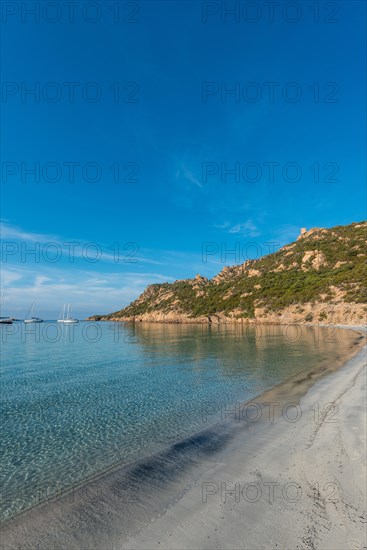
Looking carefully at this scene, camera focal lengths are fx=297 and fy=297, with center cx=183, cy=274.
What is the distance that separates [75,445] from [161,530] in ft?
22.4

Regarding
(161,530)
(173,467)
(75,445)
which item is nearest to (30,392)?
(75,445)

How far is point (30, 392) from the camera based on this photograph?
21.0 m

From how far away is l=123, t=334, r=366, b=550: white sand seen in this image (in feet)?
20.8

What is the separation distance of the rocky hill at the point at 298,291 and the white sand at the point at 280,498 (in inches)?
3214

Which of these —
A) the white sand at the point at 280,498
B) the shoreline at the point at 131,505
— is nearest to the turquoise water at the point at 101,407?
the shoreline at the point at 131,505

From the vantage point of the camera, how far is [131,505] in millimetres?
7906

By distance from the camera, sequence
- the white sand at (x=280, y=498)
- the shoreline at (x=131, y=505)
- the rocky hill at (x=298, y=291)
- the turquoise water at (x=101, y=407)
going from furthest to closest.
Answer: the rocky hill at (x=298, y=291) < the turquoise water at (x=101, y=407) < the shoreline at (x=131, y=505) < the white sand at (x=280, y=498)

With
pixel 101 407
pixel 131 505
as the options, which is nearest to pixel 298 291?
pixel 101 407

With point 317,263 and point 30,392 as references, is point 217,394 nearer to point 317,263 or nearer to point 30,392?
point 30,392

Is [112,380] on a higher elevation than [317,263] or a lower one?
lower

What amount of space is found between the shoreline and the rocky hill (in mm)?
83913

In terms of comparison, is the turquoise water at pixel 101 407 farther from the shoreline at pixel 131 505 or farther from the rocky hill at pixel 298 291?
the rocky hill at pixel 298 291

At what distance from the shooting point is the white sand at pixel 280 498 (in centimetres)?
634

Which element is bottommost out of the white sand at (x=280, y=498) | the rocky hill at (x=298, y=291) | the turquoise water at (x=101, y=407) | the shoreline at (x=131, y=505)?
the turquoise water at (x=101, y=407)
